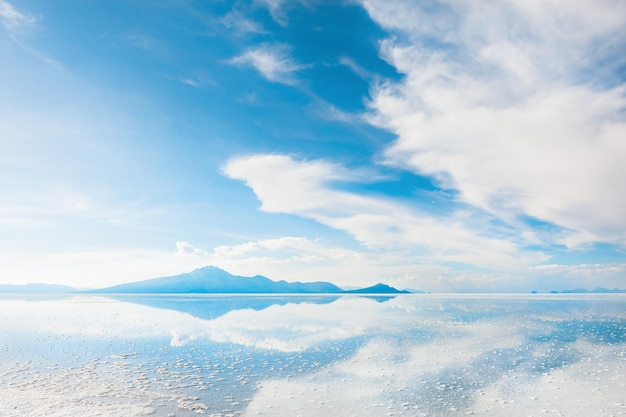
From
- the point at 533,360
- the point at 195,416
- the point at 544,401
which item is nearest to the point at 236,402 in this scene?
the point at 195,416

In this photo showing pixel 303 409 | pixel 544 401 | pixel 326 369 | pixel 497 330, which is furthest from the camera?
pixel 497 330

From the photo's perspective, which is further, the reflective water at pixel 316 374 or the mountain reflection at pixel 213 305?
the mountain reflection at pixel 213 305

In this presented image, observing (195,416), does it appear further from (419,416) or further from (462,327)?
(462,327)

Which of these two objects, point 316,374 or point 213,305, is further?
point 213,305

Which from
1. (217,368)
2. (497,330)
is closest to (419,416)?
(217,368)

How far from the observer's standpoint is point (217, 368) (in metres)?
22.6

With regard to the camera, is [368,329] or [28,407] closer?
[28,407]

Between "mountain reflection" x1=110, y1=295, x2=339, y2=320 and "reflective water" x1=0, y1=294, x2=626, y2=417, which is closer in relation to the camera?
"reflective water" x1=0, y1=294, x2=626, y2=417

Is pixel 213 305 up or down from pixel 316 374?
up

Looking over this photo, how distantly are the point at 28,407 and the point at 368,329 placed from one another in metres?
31.5

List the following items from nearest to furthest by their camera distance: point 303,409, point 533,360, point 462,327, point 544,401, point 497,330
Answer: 1. point 303,409
2. point 544,401
3. point 533,360
4. point 497,330
5. point 462,327

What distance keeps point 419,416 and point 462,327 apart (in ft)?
103

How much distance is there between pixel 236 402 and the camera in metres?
16.1

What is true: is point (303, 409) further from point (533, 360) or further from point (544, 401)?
point (533, 360)
